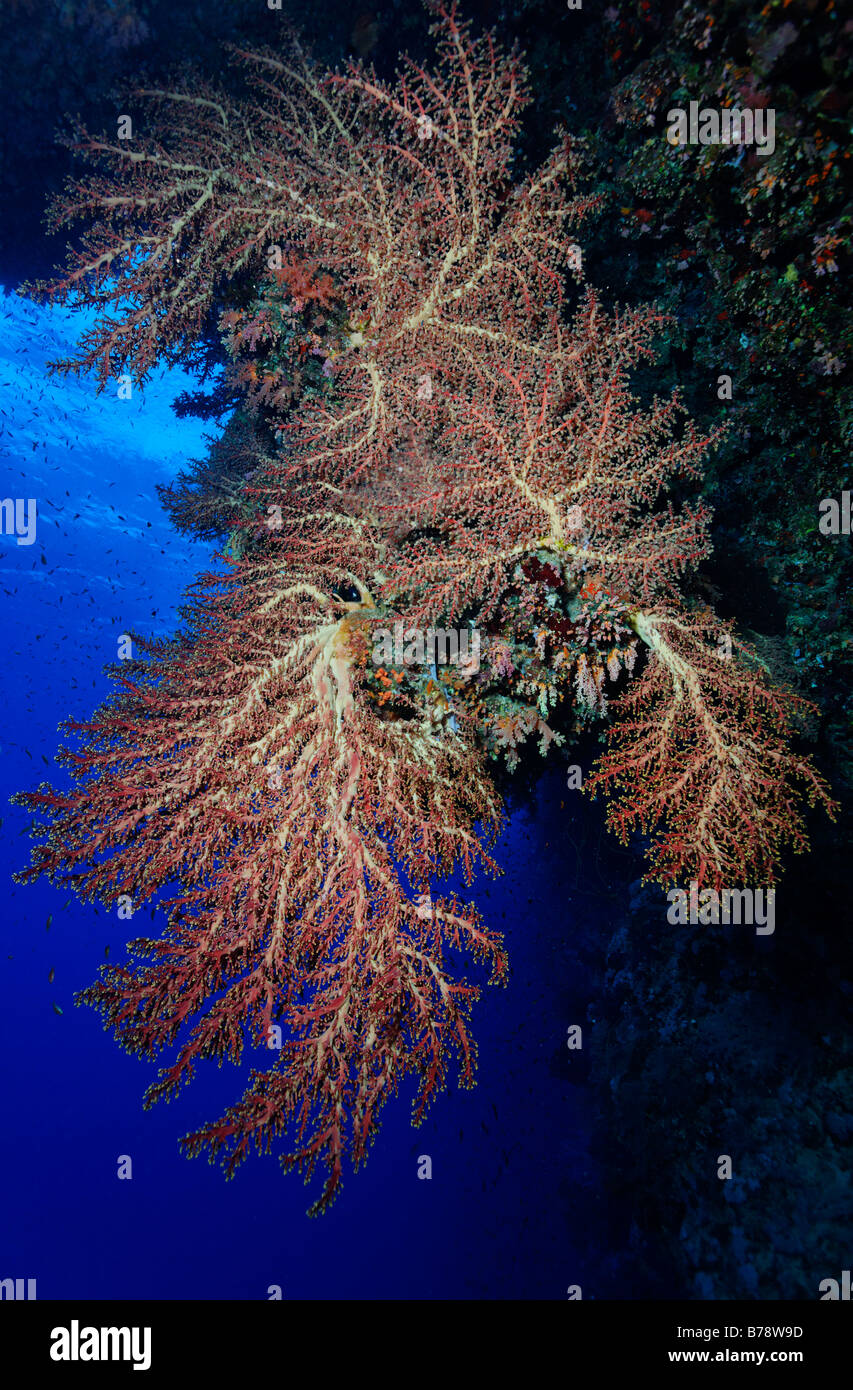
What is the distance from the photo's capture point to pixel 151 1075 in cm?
3102

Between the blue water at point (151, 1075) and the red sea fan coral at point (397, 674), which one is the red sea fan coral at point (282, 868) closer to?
the red sea fan coral at point (397, 674)

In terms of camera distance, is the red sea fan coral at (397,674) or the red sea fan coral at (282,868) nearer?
the red sea fan coral at (282,868)

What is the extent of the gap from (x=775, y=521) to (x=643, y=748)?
2.73 metres

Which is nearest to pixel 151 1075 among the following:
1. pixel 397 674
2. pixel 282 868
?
pixel 282 868

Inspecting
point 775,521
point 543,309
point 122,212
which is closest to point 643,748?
point 775,521

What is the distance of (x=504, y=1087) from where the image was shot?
1576 centimetres

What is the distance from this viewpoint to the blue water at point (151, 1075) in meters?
13.6

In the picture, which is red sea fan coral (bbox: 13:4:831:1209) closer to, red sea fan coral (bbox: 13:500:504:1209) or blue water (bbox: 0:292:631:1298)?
red sea fan coral (bbox: 13:500:504:1209)

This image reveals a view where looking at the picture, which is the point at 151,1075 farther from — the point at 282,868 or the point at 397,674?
the point at 397,674

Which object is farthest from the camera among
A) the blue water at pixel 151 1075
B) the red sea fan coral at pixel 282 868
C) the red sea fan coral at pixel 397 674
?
the blue water at pixel 151 1075

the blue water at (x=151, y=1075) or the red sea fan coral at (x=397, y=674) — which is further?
the blue water at (x=151, y=1075)

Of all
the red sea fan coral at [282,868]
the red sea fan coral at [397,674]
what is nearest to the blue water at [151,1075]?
the red sea fan coral at [282,868]

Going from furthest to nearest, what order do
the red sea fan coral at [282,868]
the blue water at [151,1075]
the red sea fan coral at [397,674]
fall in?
the blue water at [151,1075]
the red sea fan coral at [397,674]
the red sea fan coral at [282,868]
